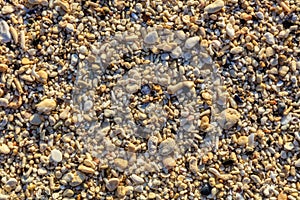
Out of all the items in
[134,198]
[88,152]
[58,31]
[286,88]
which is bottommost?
[134,198]

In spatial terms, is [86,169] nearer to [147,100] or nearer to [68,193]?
[68,193]

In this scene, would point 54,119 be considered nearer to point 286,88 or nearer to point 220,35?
point 220,35

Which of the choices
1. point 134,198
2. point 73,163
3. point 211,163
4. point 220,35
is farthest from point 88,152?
point 220,35

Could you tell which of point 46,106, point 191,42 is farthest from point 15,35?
point 191,42

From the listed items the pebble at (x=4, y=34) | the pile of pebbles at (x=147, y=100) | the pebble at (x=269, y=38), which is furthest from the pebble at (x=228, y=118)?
the pebble at (x=4, y=34)

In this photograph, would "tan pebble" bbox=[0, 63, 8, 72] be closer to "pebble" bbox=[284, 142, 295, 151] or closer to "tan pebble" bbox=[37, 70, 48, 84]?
"tan pebble" bbox=[37, 70, 48, 84]

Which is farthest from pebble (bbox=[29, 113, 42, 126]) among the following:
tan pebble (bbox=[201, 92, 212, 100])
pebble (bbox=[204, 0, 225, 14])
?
pebble (bbox=[204, 0, 225, 14])

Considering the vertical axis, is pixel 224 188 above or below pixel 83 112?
below
